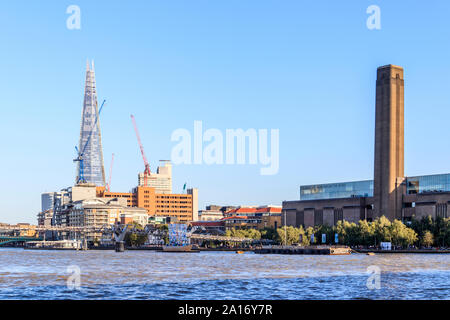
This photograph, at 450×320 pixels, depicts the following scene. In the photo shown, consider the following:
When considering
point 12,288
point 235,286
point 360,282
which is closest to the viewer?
point 12,288

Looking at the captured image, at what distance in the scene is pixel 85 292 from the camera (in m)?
54.8

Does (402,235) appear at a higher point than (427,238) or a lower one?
higher

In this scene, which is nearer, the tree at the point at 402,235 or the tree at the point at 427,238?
the tree at the point at 427,238

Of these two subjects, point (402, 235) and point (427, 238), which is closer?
point (427, 238)

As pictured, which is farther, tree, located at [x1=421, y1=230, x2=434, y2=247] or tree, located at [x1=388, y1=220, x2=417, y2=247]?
tree, located at [x1=388, y1=220, x2=417, y2=247]

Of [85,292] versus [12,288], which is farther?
[12,288]
